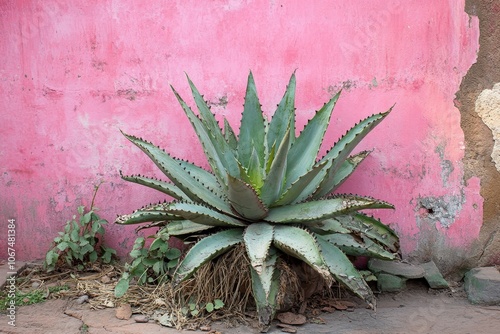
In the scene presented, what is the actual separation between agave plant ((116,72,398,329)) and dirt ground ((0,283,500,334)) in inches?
9.0

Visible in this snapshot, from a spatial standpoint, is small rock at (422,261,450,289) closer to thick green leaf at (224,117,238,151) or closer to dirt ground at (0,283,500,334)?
dirt ground at (0,283,500,334)

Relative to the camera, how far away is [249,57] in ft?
10.2

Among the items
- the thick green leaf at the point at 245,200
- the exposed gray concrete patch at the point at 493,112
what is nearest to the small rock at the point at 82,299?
the thick green leaf at the point at 245,200

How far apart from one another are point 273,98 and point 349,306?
117 centimetres

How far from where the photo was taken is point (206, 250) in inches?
98.5

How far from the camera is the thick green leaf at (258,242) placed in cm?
230

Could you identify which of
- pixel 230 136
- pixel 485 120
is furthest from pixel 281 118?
pixel 485 120

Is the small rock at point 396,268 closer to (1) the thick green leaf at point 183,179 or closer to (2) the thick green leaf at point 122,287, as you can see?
(1) the thick green leaf at point 183,179

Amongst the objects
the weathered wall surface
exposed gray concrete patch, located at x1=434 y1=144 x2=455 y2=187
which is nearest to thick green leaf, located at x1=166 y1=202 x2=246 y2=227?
exposed gray concrete patch, located at x1=434 y1=144 x2=455 y2=187

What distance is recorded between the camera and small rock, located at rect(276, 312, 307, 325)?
256 cm

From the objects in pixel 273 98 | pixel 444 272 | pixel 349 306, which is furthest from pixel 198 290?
pixel 444 272

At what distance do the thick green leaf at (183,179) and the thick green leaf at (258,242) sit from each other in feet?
0.60

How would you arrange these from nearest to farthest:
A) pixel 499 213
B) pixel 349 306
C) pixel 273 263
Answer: pixel 273 263 → pixel 349 306 → pixel 499 213

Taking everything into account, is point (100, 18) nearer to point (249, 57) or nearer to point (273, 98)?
point (249, 57)
